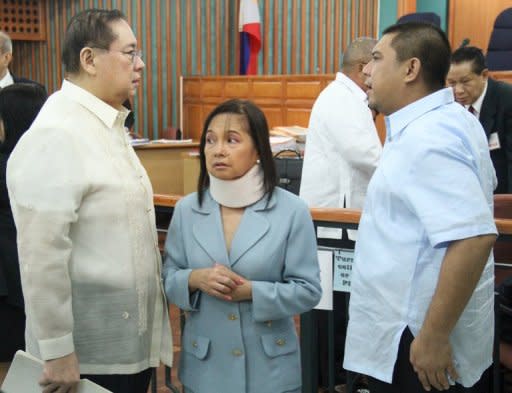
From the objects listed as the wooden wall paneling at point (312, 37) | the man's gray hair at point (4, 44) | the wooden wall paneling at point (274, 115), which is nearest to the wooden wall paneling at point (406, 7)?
the wooden wall paneling at point (312, 37)

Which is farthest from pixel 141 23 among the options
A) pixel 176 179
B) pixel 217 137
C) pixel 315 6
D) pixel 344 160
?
pixel 217 137

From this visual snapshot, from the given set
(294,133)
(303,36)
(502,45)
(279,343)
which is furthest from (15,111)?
(303,36)

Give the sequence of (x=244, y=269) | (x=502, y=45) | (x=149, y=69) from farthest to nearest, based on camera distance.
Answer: (x=149, y=69) → (x=502, y=45) → (x=244, y=269)

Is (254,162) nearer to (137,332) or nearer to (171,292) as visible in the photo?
(171,292)

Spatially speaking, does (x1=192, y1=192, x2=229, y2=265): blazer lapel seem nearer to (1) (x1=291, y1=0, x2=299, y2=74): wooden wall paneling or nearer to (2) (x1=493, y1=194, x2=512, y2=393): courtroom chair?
(2) (x1=493, y1=194, x2=512, y2=393): courtroom chair

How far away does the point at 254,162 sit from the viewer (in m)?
1.75

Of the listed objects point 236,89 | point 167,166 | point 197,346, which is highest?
point 236,89

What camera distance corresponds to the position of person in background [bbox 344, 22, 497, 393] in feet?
4.68

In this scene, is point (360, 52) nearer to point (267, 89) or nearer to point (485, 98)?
point (485, 98)

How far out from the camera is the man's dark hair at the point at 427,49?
5.14 feet

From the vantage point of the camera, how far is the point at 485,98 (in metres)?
3.67

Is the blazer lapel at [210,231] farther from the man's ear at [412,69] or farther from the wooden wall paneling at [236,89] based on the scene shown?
the wooden wall paneling at [236,89]

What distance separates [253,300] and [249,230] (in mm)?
172

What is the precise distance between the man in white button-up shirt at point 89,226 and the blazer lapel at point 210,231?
0.12 metres
